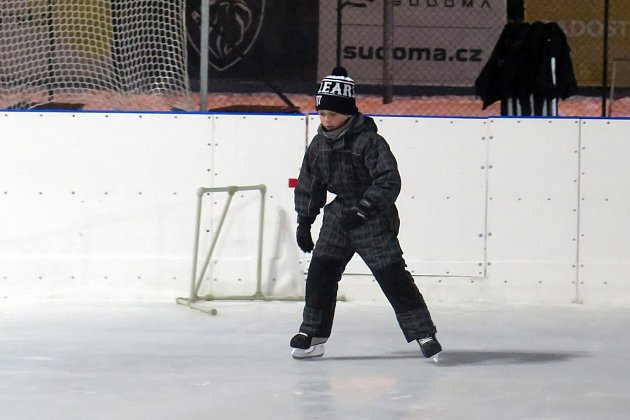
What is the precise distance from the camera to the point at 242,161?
7.72 meters

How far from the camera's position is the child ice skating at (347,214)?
5598mm

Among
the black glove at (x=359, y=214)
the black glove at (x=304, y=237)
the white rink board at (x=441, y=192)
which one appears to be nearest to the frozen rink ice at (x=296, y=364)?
the white rink board at (x=441, y=192)

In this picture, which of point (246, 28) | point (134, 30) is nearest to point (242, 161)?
point (134, 30)

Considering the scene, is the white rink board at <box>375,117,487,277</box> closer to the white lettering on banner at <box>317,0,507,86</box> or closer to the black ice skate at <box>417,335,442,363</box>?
the black ice skate at <box>417,335,442,363</box>

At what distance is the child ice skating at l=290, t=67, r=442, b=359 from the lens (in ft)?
18.4

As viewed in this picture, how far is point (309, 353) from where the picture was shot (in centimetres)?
575

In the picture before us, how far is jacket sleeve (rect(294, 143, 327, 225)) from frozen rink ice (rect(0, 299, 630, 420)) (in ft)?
2.09

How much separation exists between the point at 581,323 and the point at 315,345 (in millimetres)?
1853

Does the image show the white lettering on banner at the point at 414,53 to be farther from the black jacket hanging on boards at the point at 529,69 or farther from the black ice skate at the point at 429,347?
the black ice skate at the point at 429,347

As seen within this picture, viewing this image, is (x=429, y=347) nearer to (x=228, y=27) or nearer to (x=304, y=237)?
(x=304, y=237)

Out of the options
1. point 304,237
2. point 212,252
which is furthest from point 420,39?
point 304,237

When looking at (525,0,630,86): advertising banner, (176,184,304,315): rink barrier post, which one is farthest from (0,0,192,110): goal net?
(525,0,630,86): advertising banner

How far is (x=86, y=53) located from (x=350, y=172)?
403cm

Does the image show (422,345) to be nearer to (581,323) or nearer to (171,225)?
(581,323)
